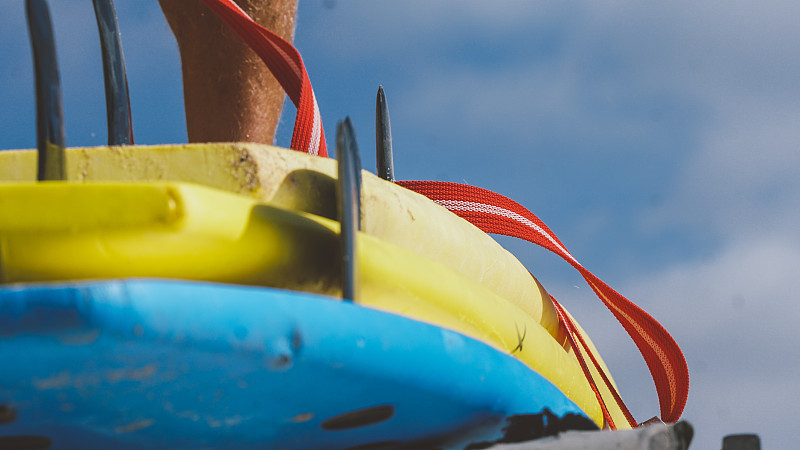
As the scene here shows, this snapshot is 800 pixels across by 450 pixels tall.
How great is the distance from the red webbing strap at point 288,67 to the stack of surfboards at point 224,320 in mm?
337

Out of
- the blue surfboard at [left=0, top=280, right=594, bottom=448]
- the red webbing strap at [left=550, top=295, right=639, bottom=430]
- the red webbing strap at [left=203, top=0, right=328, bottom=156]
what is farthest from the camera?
the red webbing strap at [left=550, top=295, right=639, bottom=430]

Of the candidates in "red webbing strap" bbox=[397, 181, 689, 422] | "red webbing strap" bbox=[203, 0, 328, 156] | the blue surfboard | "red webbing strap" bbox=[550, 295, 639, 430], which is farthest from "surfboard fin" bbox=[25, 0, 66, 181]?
"red webbing strap" bbox=[550, 295, 639, 430]

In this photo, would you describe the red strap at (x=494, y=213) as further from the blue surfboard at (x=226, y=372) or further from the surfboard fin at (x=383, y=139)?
the blue surfboard at (x=226, y=372)

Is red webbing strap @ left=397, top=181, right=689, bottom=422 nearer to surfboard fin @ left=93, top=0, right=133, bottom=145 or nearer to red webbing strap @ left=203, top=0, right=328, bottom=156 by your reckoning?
red webbing strap @ left=203, top=0, right=328, bottom=156

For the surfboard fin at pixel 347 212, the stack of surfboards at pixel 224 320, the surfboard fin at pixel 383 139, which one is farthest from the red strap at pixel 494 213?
the surfboard fin at pixel 347 212

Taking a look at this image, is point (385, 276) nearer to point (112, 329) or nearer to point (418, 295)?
point (418, 295)

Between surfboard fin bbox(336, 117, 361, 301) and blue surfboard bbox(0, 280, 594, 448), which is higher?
surfboard fin bbox(336, 117, 361, 301)

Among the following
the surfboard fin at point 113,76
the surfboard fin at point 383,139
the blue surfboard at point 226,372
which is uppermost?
the surfboard fin at point 383,139

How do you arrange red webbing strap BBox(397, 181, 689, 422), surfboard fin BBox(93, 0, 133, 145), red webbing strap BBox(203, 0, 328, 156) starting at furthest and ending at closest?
red webbing strap BBox(397, 181, 689, 422)
red webbing strap BBox(203, 0, 328, 156)
surfboard fin BBox(93, 0, 133, 145)

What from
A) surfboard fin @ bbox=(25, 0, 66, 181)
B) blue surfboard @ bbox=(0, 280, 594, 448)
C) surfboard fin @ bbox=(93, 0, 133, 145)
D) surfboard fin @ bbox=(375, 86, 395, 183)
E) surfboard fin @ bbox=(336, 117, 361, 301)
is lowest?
blue surfboard @ bbox=(0, 280, 594, 448)

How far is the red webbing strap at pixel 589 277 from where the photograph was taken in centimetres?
119

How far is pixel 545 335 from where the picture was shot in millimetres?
1014

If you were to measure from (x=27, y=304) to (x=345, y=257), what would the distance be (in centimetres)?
24

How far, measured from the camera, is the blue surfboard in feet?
1.67
